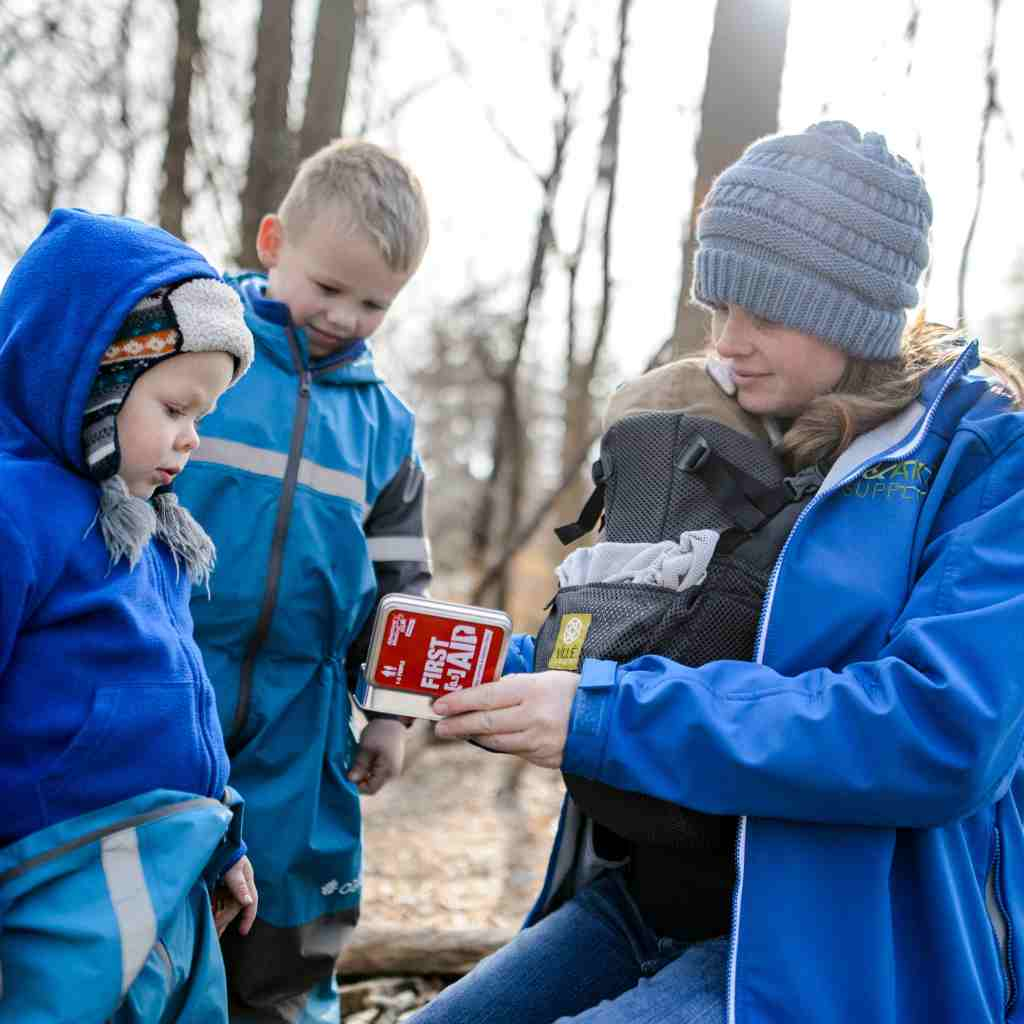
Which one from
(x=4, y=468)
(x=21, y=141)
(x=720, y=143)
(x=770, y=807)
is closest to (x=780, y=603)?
(x=770, y=807)

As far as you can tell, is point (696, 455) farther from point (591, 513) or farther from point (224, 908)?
point (224, 908)

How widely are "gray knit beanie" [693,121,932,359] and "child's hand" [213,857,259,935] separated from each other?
1417 mm

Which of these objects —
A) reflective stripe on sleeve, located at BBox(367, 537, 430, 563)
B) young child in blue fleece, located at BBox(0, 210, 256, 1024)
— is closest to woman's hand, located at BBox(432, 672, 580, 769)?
young child in blue fleece, located at BBox(0, 210, 256, 1024)

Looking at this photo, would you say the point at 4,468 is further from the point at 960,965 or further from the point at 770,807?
the point at 960,965

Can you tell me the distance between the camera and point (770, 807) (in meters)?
1.78

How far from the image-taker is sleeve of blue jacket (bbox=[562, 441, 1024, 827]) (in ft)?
5.69

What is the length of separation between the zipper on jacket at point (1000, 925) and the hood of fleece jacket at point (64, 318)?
5.43 feet

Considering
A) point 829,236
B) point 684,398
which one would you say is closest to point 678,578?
point 684,398

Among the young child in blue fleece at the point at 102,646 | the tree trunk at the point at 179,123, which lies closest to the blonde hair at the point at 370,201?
the young child in blue fleece at the point at 102,646

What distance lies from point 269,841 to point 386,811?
466 cm

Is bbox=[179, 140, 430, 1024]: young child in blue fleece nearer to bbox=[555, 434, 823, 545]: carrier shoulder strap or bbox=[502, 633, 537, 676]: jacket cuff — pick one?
bbox=[502, 633, 537, 676]: jacket cuff

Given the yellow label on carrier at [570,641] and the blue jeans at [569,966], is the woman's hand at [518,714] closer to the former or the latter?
the yellow label on carrier at [570,641]

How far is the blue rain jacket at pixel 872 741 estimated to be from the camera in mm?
1745

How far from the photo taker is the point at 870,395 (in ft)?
6.79
